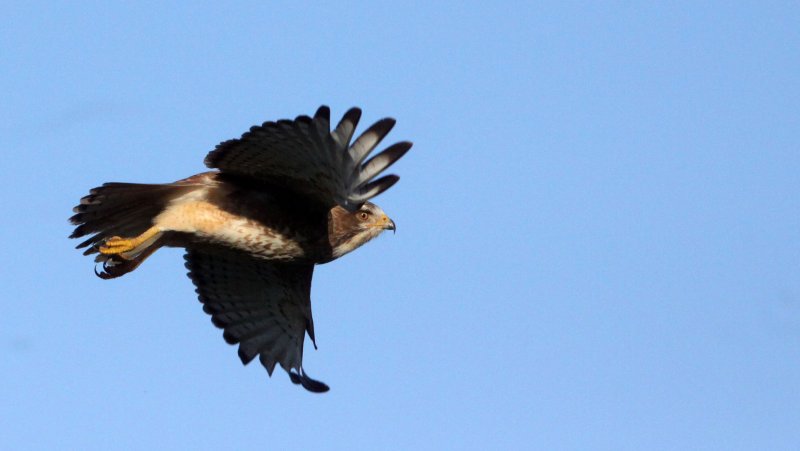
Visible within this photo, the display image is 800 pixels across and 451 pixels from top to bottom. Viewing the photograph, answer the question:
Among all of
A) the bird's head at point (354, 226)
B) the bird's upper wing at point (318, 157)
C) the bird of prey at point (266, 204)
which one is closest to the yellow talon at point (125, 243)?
the bird of prey at point (266, 204)

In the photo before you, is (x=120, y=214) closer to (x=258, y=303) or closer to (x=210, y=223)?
(x=210, y=223)

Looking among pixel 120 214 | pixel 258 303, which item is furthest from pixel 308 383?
pixel 120 214

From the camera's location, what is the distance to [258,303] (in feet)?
39.7

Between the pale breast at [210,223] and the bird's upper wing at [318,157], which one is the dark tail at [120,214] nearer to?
the pale breast at [210,223]

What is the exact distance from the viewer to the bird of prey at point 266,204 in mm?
9508

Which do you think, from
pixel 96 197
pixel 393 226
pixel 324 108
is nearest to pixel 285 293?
pixel 393 226

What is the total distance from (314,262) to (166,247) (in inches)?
46.4

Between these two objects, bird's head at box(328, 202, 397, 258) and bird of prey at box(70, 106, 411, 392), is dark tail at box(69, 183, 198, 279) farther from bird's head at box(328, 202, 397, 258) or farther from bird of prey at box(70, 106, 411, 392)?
bird's head at box(328, 202, 397, 258)

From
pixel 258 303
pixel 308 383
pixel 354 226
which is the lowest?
pixel 308 383

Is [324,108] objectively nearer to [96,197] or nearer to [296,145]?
[296,145]

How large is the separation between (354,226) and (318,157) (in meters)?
1.37

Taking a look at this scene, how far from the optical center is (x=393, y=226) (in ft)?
36.8

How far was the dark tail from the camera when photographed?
33.8 ft

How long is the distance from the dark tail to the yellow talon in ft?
0.34
